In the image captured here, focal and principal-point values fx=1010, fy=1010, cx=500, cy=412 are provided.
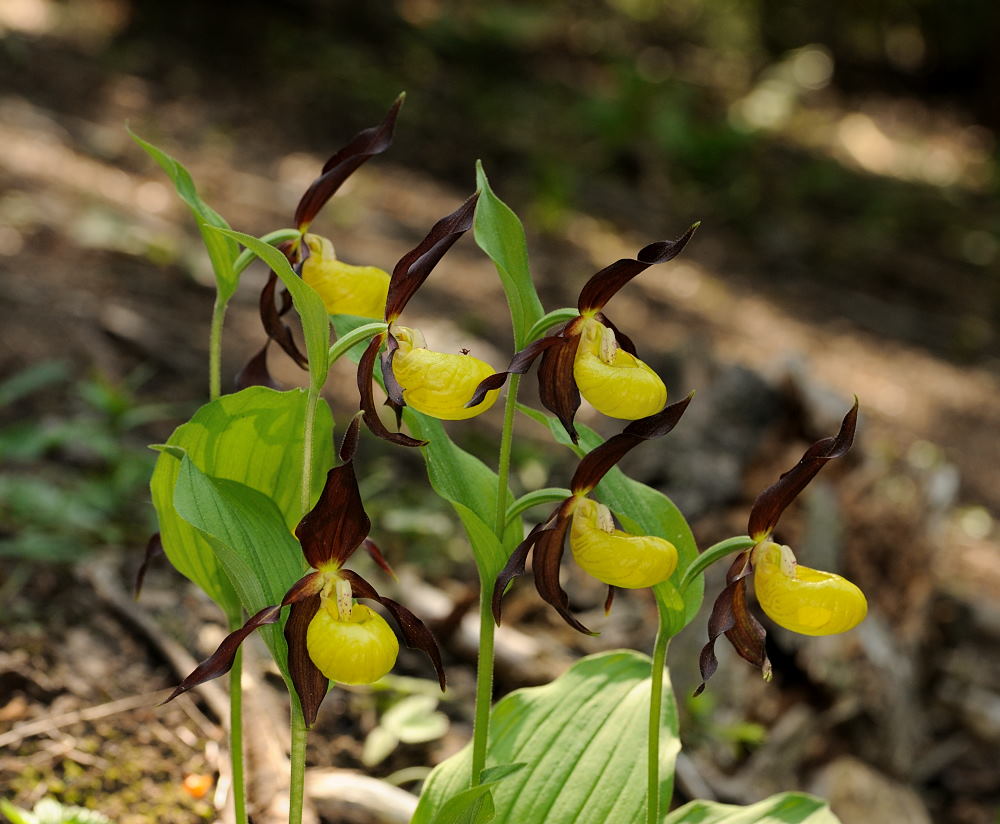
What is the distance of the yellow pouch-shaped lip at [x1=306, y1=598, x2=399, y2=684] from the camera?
103cm

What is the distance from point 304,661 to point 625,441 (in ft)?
1.38

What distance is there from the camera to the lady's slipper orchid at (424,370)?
1036 millimetres

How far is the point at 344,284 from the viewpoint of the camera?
122 centimetres

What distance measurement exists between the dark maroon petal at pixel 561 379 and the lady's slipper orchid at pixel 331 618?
0.23m

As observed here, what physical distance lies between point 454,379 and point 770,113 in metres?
8.24

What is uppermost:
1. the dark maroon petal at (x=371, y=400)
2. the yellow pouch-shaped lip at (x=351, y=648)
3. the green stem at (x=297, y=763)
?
the dark maroon petal at (x=371, y=400)

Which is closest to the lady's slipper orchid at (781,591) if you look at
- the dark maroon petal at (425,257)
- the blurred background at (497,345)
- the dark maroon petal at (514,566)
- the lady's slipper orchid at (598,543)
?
the lady's slipper orchid at (598,543)

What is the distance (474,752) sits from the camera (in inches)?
47.8

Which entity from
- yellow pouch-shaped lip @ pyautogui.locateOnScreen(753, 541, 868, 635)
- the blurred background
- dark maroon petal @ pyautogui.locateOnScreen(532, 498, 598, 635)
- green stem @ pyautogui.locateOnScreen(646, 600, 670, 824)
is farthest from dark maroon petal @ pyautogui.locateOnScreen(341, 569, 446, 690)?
the blurred background

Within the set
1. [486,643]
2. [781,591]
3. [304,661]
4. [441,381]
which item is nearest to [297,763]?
[304,661]

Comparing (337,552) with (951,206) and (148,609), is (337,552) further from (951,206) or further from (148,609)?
(951,206)

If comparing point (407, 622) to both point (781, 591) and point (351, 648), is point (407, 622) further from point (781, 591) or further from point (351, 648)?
point (781, 591)

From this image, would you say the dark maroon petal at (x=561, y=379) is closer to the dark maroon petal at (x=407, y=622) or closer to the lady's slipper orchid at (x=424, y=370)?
the lady's slipper orchid at (x=424, y=370)

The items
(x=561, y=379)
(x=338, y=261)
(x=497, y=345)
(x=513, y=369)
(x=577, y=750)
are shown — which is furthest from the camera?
(x=497, y=345)
